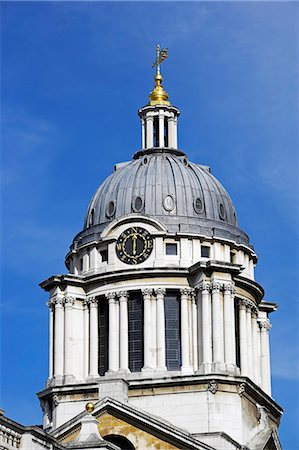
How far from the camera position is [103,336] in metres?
91.1

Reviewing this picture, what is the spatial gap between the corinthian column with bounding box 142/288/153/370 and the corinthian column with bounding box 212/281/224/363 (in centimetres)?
386

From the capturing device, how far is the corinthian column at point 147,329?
88.1 metres

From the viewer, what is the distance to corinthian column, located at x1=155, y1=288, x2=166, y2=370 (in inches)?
3467

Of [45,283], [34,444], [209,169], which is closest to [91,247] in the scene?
[45,283]

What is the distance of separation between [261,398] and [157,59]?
2488cm

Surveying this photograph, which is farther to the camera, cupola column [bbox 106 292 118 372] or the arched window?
cupola column [bbox 106 292 118 372]

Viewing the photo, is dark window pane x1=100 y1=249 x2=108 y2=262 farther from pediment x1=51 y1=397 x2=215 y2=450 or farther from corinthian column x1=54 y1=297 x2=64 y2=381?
pediment x1=51 y1=397 x2=215 y2=450

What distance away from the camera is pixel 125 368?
88.3 metres

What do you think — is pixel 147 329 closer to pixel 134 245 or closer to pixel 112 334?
pixel 112 334

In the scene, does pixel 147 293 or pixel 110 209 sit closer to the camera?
pixel 147 293

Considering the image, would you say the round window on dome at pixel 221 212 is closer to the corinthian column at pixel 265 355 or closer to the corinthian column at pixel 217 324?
the corinthian column at pixel 217 324

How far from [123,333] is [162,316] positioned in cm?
249

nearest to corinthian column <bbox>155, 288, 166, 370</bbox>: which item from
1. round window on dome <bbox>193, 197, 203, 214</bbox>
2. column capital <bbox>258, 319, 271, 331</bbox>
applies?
round window on dome <bbox>193, 197, 203, 214</bbox>

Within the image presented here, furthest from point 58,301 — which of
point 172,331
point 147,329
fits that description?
point 172,331
